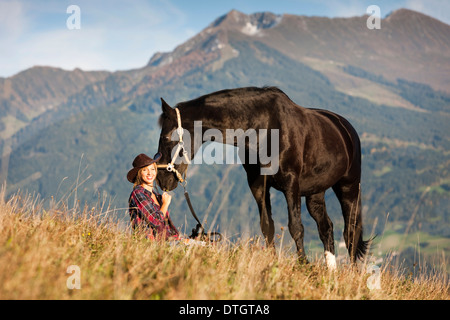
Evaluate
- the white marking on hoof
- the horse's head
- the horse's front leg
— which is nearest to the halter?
the horse's head

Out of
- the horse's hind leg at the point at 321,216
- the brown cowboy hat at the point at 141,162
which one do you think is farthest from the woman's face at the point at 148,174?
Result: the horse's hind leg at the point at 321,216

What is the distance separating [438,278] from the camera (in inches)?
293

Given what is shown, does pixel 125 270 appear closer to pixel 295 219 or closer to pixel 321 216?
pixel 295 219

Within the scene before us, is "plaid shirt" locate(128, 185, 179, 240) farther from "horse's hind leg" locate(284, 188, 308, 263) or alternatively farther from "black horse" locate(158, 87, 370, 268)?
"horse's hind leg" locate(284, 188, 308, 263)

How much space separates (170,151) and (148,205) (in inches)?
34.9

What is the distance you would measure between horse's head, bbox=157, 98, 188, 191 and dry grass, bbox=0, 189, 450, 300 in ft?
3.15

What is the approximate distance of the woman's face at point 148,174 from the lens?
6418 mm

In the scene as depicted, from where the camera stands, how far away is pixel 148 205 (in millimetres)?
6230

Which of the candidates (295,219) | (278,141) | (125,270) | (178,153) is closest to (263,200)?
(295,219)

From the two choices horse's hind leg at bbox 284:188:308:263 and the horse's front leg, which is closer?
horse's hind leg at bbox 284:188:308:263

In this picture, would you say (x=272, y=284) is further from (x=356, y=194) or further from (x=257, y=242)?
(x=356, y=194)

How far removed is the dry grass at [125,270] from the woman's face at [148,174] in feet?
2.78

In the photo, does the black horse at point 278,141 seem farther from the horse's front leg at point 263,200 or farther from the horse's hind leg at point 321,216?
the horse's hind leg at point 321,216

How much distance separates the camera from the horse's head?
20.2 ft
